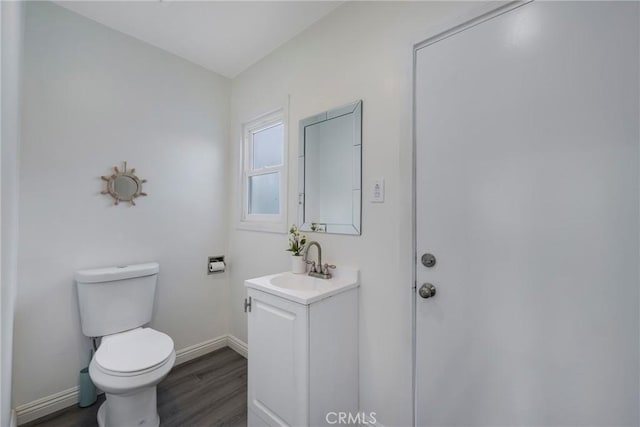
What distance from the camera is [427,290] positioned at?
1.21m

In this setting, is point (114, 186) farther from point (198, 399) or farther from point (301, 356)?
point (301, 356)

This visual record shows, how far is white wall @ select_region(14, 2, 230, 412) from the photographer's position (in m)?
1.57

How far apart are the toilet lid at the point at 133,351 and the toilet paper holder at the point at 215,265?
2.33ft

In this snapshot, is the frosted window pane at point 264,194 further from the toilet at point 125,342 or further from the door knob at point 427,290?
the door knob at point 427,290

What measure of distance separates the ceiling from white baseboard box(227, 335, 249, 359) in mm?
2457

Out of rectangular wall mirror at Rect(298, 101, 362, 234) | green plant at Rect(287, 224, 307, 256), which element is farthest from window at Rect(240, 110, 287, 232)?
rectangular wall mirror at Rect(298, 101, 362, 234)

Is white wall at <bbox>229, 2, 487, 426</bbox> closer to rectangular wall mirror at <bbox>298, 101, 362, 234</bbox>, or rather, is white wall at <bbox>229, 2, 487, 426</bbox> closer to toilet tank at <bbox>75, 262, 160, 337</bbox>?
rectangular wall mirror at <bbox>298, 101, 362, 234</bbox>

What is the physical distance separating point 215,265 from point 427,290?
72.3 inches

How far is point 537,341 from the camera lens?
37.8 inches

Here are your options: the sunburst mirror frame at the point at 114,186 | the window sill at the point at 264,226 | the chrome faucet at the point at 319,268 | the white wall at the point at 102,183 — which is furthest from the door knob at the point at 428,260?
the sunburst mirror frame at the point at 114,186

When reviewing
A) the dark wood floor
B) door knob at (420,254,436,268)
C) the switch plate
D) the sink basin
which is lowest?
the dark wood floor

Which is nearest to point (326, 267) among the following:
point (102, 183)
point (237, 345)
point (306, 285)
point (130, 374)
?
point (306, 285)

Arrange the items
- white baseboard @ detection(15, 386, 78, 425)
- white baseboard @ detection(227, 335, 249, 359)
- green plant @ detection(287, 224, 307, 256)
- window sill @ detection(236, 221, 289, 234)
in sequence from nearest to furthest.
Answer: white baseboard @ detection(15, 386, 78, 425) → green plant @ detection(287, 224, 307, 256) → window sill @ detection(236, 221, 289, 234) → white baseboard @ detection(227, 335, 249, 359)

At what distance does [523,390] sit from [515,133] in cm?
97
